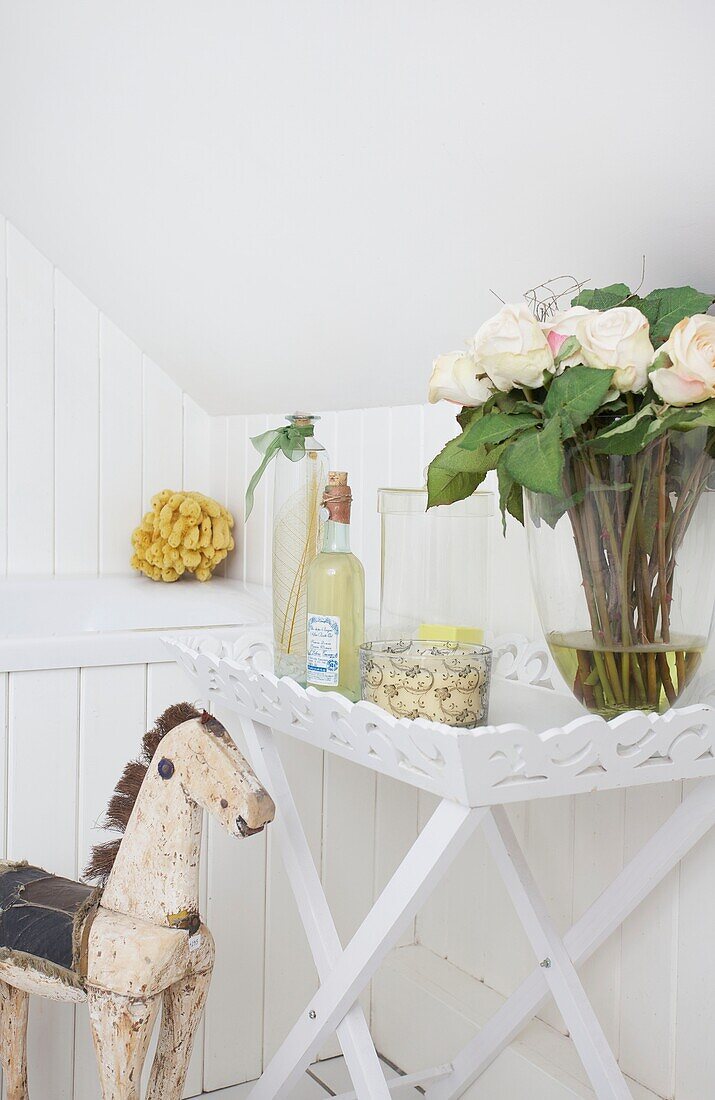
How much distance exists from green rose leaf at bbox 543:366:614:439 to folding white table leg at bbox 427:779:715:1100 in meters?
0.42

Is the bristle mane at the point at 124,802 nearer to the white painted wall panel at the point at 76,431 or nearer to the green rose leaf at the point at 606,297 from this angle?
the green rose leaf at the point at 606,297

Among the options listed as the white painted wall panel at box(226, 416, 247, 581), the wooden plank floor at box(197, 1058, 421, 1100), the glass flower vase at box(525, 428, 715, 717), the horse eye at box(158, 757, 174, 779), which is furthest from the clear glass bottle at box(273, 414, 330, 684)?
the white painted wall panel at box(226, 416, 247, 581)

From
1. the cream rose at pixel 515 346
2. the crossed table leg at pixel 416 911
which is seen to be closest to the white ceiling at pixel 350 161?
the cream rose at pixel 515 346

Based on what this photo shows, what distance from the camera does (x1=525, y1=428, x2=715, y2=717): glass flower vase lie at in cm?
89

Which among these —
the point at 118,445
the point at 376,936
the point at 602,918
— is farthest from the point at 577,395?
the point at 118,445

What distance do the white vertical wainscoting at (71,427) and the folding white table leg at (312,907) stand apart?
3.78 ft

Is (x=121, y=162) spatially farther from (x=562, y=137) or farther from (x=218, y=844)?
(x=218, y=844)

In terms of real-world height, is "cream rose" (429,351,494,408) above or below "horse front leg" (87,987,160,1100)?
above

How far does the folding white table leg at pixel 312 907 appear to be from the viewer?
1.02 metres

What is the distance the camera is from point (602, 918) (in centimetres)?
117

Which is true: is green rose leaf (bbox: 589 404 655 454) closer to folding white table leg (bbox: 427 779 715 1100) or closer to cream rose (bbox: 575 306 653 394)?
cream rose (bbox: 575 306 653 394)

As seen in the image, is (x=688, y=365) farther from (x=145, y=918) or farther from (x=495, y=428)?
(x=145, y=918)

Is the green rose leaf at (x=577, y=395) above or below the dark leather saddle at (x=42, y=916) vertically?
above

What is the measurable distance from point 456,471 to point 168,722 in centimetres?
42
